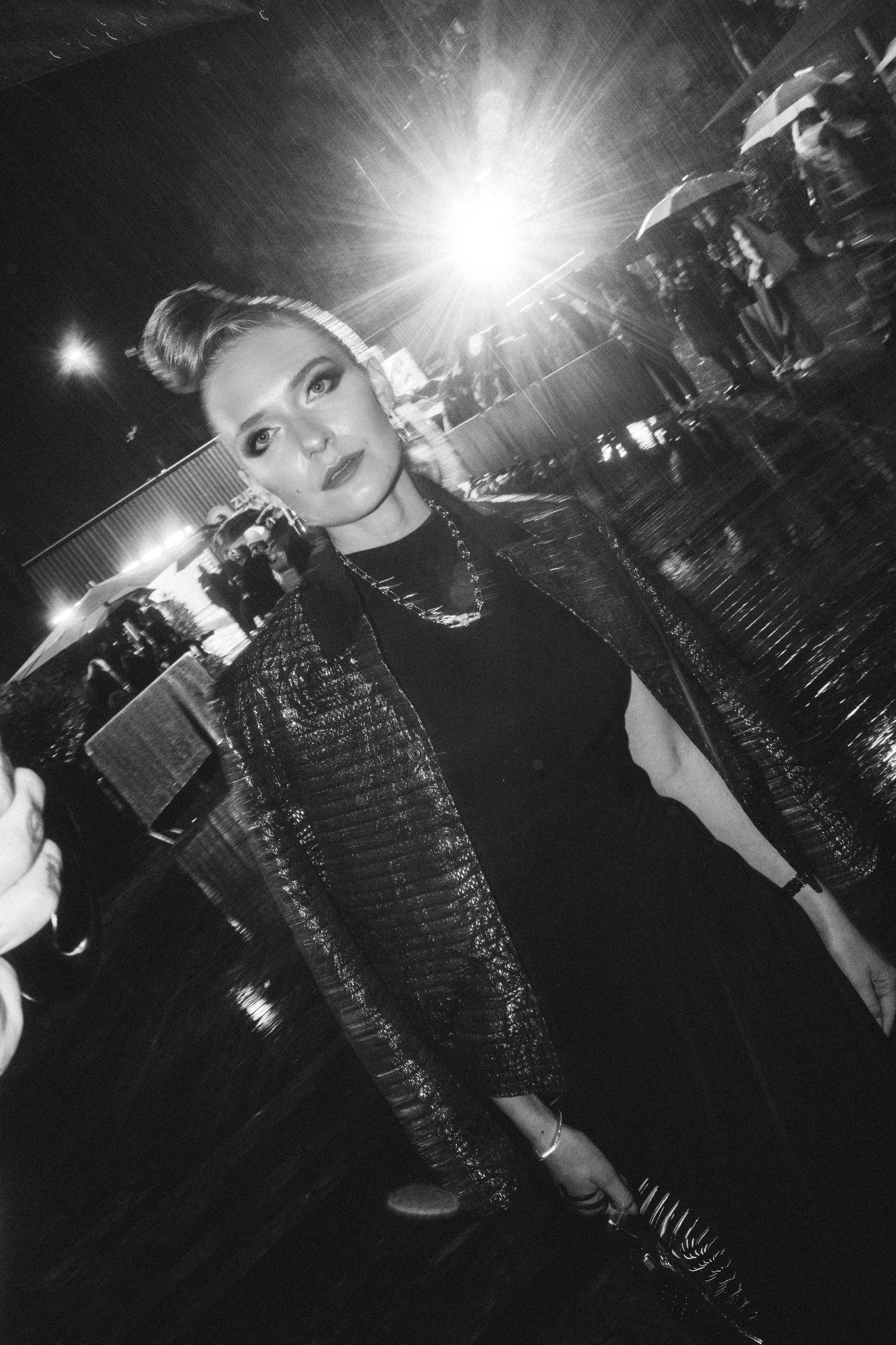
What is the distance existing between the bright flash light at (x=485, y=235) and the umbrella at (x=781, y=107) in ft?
43.2

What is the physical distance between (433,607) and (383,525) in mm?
230

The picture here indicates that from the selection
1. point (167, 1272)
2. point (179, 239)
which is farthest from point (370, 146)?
point (167, 1272)

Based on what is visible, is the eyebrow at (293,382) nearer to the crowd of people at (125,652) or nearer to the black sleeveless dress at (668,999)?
the black sleeveless dress at (668,999)

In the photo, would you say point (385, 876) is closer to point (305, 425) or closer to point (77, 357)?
point (305, 425)

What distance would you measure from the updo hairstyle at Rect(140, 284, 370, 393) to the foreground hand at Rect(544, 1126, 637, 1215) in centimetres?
180

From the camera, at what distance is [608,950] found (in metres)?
1.35

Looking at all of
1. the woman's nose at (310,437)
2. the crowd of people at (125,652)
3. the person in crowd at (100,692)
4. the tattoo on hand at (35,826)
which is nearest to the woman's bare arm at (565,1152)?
the tattoo on hand at (35,826)

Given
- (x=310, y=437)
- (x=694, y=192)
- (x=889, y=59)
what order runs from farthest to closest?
(x=694, y=192), (x=889, y=59), (x=310, y=437)

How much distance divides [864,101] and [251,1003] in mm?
8854

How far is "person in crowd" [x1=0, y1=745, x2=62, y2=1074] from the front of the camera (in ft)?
2.13

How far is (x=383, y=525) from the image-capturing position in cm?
153

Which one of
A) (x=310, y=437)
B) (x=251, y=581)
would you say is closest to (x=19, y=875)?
(x=310, y=437)

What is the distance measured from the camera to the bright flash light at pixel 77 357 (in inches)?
668

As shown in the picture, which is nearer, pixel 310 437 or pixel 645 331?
pixel 310 437
